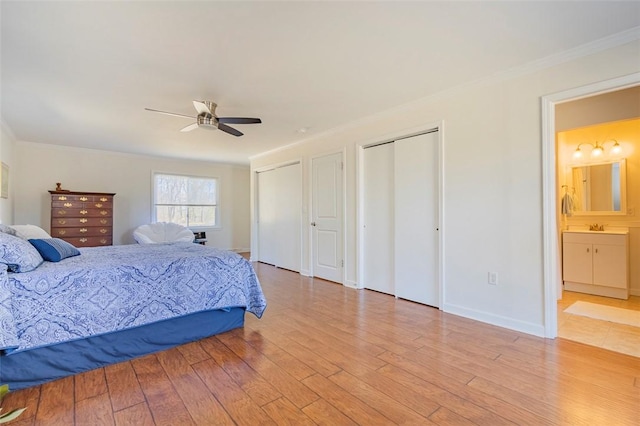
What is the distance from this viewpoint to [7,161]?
178 inches

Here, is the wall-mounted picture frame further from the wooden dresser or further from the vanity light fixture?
the vanity light fixture

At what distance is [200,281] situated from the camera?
254cm

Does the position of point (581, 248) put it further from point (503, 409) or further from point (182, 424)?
point (182, 424)

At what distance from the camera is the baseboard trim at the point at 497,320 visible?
8.52 feet

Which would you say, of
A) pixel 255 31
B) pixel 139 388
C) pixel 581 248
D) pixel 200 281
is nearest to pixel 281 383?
pixel 139 388

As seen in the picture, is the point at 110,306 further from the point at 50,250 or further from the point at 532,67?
the point at 532,67

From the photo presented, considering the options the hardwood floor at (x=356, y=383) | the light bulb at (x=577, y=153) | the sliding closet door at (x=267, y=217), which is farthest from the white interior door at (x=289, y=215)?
the light bulb at (x=577, y=153)

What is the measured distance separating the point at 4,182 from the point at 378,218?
210 inches

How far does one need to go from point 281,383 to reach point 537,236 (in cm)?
241

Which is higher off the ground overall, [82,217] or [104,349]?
[82,217]

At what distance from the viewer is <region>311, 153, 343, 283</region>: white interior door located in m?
4.52

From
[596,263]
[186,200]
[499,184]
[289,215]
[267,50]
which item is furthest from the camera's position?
[186,200]

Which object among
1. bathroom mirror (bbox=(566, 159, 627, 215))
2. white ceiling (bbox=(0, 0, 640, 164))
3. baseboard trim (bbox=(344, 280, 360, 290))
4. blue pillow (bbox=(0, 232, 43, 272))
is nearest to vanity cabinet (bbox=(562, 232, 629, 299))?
bathroom mirror (bbox=(566, 159, 627, 215))

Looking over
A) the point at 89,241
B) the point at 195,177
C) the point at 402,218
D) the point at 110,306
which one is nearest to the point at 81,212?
the point at 89,241
